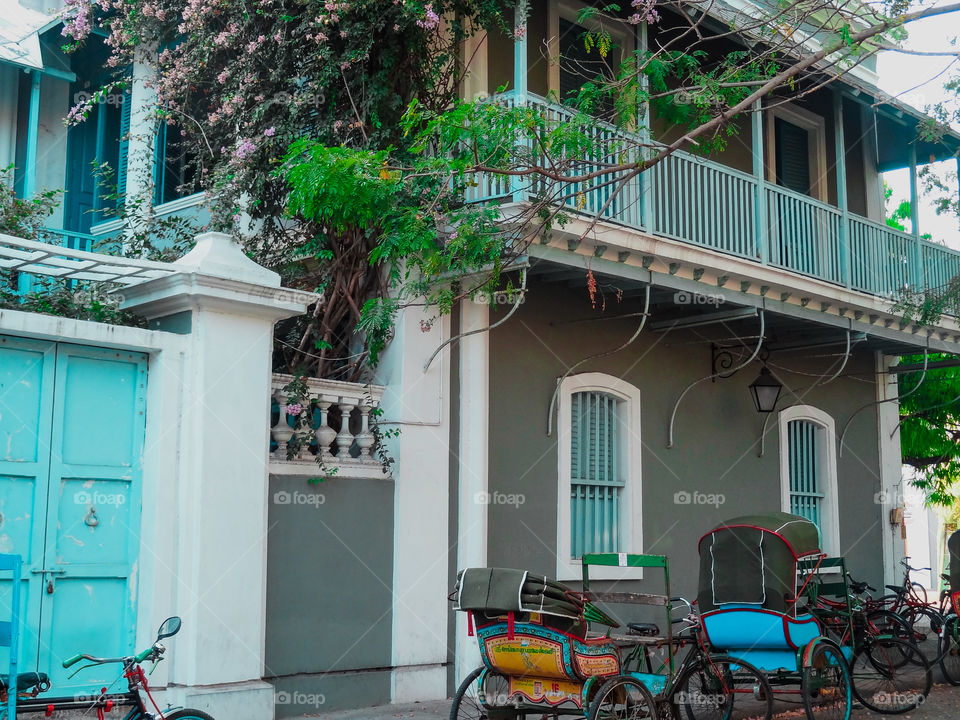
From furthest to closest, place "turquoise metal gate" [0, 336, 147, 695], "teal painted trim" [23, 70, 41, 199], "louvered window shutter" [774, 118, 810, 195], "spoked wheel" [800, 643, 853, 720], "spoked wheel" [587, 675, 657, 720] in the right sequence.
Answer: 1. "louvered window shutter" [774, 118, 810, 195]
2. "teal painted trim" [23, 70, 41, 199]
3. "spoked wheel" [800, 643, 853, 720]
4. "turquoise metal gate" [0, 336, 147, 695]
5. "spoked wheel" [587, 675, 657, 720]

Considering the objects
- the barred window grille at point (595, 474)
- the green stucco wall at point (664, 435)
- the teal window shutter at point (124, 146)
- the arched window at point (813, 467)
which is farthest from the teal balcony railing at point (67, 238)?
the arched window at point (813, 467)

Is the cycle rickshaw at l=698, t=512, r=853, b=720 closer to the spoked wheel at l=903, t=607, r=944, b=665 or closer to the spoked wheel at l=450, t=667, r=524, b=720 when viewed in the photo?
the spoked wheel at l=450, t=667, r=524, b=720

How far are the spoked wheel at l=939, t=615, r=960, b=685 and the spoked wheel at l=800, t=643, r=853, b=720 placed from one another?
304cm

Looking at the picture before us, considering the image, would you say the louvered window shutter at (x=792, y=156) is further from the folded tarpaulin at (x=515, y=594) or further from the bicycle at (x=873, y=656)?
the folded tarpaulin at (x=515, y=594)

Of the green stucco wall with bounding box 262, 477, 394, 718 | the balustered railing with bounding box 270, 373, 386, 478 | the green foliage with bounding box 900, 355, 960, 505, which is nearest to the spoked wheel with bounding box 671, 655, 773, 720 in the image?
the green stucco wall with bounding box 262, 477, 394, 718

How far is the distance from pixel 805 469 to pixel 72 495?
9.91 m

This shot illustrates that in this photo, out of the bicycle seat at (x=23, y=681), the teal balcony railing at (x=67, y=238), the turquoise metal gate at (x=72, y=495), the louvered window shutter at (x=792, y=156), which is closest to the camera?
the bicycle seat at (x=23, y=681)

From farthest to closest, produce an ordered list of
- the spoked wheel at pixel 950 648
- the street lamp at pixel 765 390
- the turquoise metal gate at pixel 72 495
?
the street lamp at pixel 765 390 < the spoked wheel at pixel 950 648 < the turquoise metal gate at pixel 72 495

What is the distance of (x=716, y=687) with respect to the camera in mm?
8242

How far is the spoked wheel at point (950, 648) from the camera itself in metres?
11.0

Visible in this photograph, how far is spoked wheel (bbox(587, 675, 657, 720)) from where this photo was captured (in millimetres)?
6801

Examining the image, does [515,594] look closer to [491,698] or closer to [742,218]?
[491,698]

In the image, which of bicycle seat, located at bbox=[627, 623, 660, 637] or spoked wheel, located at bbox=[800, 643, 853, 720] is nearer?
bicycle seat, located at bbox=[627, 623, 660, 637]

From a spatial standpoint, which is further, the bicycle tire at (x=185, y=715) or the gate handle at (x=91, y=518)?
the gate handle at (x=91, y=518)
